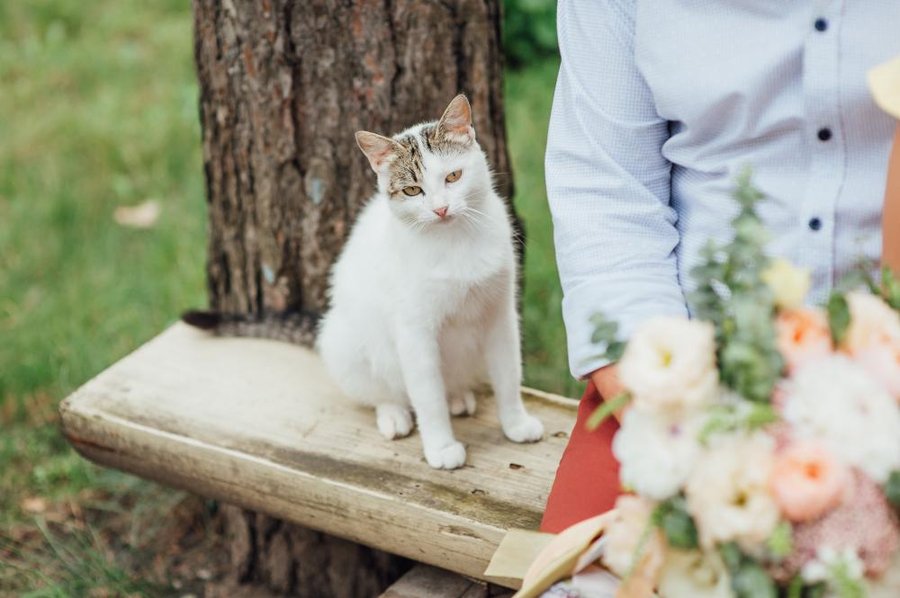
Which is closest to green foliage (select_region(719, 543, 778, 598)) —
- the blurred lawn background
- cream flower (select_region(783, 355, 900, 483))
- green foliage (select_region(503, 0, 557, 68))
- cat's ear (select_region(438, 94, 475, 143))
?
cream flower (select_region(783, 355, 900, 483))

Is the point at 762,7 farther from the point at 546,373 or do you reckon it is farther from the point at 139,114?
the point at 139,114

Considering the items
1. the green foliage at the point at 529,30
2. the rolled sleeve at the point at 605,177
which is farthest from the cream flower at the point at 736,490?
the green foliage at the point at 529,30

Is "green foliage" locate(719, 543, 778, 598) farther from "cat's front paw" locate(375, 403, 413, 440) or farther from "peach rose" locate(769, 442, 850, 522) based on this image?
"cat's front paw" locate(375, 403, 413, 440)

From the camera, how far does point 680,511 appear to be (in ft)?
3.01

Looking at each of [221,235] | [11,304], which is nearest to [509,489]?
[221,235]

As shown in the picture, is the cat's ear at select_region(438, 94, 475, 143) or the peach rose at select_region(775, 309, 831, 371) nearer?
the peach rose at select_region(775, 309, 831, 371)

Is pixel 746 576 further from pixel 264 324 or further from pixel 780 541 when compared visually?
pixel 264 324

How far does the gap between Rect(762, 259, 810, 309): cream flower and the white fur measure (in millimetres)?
756

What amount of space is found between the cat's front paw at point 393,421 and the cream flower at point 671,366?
899mm

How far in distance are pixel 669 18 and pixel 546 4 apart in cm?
259

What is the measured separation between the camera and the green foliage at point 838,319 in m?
0.93

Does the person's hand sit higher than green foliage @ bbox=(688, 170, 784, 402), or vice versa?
green foliage @ bbox=(688, 170, 784, 402)

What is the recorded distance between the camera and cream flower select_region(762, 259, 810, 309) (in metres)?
0.91

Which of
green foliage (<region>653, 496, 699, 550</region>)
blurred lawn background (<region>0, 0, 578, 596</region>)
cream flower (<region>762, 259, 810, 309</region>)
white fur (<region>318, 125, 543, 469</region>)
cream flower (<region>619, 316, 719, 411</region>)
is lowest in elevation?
blurred lawn background (<region>0, 0, 578, 596</region>)
